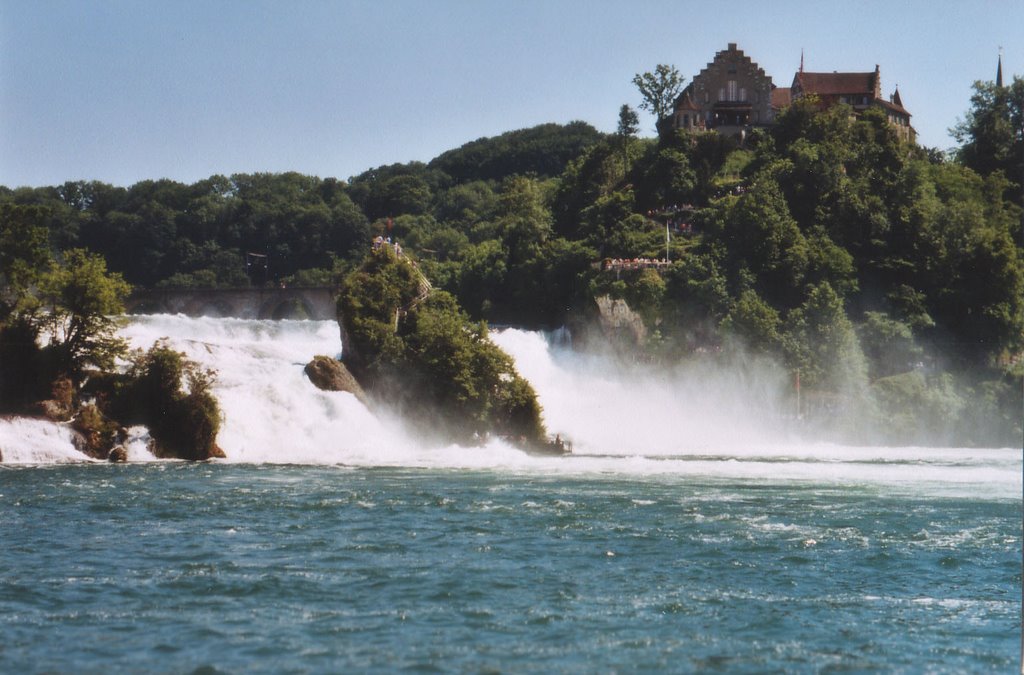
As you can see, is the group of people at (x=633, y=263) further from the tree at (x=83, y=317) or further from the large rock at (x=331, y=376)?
the tree at (x=83, y=317)

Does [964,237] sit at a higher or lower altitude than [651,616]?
higher

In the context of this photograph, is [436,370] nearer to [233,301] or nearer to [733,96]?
[233,301]

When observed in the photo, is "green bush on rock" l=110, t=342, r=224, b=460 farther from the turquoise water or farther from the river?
the turquoise water

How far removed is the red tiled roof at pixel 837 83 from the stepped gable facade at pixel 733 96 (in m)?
4.37

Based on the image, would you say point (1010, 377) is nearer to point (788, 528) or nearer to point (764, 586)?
point (788, 528)

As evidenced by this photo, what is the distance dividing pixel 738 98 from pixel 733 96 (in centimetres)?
39

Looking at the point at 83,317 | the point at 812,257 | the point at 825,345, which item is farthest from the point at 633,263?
the point at 83,317

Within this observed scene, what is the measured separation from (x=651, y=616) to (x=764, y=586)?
3.09m

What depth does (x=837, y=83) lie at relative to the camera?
93562 millimetres

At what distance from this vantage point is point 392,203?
136 meters

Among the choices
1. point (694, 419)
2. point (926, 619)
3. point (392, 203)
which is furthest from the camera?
point (392, 203)

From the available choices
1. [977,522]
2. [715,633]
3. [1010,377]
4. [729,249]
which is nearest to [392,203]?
[729,249]

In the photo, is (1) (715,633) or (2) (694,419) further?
(2) (694,419)

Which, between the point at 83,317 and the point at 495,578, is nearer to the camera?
the point at 495,578
